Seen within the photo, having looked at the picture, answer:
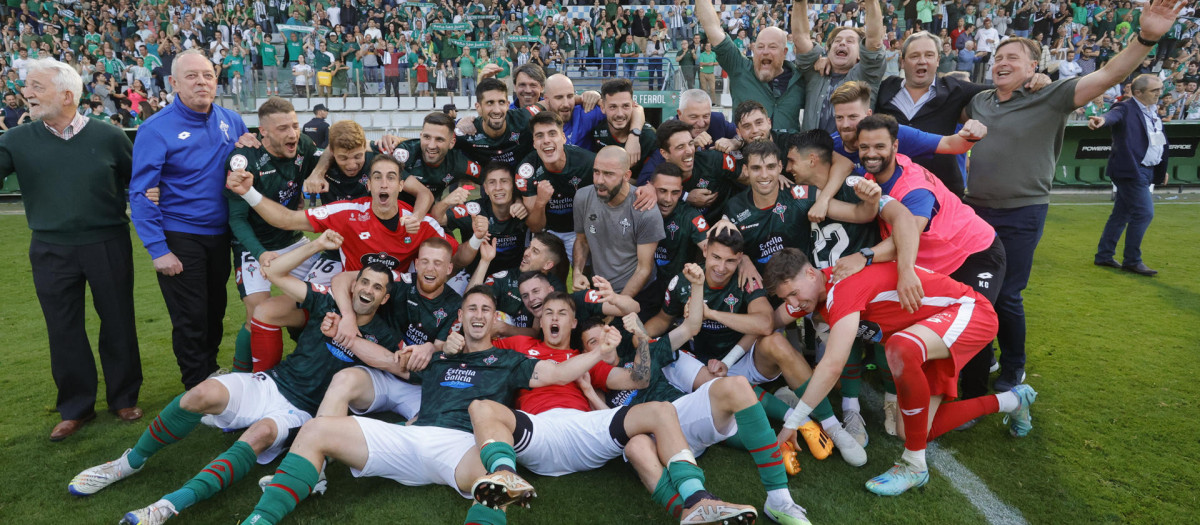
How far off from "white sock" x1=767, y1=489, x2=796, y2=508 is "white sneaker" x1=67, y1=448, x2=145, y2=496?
3834 millimetres

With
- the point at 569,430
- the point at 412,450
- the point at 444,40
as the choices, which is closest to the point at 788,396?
the point at 569,430

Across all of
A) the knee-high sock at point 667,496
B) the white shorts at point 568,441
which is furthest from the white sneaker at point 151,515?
the knee-high sock at point 667,496

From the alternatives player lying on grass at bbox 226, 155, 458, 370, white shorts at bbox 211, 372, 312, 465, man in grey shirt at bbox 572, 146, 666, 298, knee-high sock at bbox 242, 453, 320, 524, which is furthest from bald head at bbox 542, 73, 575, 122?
knee-high sock at bbox 242, 453, 320, 524

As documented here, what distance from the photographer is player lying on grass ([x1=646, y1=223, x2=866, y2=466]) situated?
455cm

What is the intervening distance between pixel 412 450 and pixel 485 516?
0.75 m

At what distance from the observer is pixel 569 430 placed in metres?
3.97

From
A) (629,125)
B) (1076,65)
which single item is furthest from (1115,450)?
(1076,65)

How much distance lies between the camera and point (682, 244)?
551cm

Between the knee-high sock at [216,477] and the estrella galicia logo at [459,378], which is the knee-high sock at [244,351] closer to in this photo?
the knee-high sock at [216,477]

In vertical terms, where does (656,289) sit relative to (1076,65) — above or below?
below

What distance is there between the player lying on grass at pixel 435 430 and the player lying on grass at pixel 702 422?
0.58m

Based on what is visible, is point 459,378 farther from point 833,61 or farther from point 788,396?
point 833,61

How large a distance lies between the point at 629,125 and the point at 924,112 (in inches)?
99.5

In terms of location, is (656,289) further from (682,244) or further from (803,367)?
(803,367)
